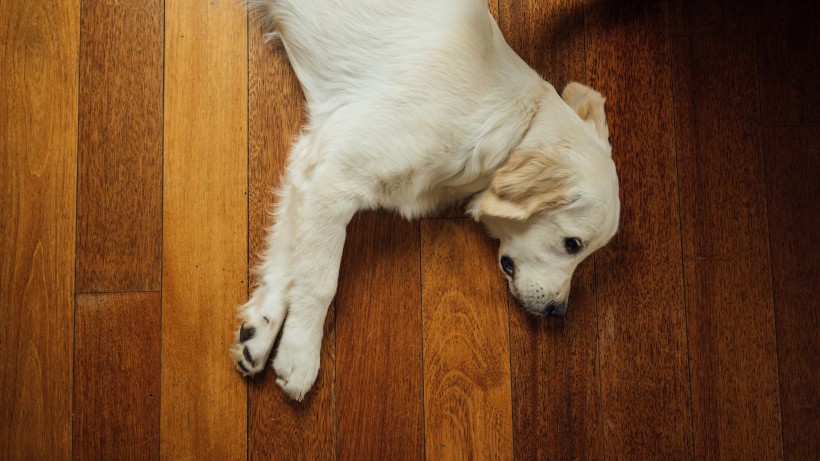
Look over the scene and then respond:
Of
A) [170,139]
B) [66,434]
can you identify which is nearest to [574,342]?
[170,139]

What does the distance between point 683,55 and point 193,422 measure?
191 centimetres

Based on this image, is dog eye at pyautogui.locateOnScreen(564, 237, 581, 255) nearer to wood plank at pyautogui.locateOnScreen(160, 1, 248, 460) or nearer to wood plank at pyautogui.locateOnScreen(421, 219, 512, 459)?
wood plank at pyautogui.locateOnScreen(421, 219, 512, 459)

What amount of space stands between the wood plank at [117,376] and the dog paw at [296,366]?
14.3 inches

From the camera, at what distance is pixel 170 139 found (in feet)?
4.85

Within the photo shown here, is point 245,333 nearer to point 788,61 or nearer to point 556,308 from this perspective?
point 556,308

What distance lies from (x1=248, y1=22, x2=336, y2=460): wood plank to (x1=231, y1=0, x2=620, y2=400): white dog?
7 cm

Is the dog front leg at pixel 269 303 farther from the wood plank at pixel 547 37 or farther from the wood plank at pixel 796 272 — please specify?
the wood plank at pixel 796 272

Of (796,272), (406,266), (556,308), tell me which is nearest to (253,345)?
(406,266)

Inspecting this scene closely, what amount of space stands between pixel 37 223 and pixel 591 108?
162cm

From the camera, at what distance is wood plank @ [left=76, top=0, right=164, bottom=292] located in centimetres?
146

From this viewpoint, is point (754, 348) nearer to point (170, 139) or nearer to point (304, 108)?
point (304, 108)

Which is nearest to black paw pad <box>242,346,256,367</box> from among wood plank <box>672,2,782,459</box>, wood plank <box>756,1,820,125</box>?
wood plank <box>672,2,782,459</box>

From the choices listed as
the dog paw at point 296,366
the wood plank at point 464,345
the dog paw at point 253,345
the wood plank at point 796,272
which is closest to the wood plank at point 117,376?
the dog paw at point 253,345

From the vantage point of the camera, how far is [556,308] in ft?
4.82
